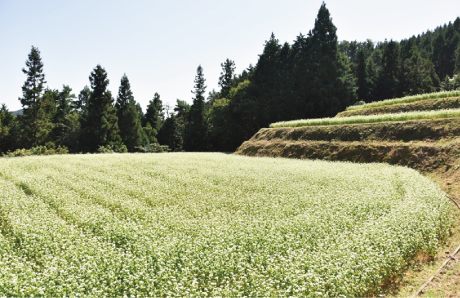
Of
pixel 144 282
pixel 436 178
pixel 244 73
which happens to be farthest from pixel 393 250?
pixel 244 73

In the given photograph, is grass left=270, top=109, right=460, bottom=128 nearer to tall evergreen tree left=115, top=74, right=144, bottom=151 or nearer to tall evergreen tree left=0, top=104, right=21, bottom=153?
tall evergreen tree left=115, top=74, right=144, bottom=151

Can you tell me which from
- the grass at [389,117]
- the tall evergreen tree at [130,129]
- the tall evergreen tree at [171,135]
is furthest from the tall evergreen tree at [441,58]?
the tall evergreen tree at [130,129]

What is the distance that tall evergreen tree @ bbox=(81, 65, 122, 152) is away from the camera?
2233 inches

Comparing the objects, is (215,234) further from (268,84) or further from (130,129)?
(130,129)

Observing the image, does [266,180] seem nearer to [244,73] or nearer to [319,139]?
[319,139]

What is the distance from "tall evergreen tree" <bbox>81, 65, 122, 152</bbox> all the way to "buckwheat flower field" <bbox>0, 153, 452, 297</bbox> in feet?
132

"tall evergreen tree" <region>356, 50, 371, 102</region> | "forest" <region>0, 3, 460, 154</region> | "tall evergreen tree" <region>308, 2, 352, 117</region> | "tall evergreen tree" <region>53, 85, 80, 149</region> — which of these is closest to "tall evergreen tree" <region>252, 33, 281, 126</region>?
"forest" <region>0, 3, 460, 154</region>

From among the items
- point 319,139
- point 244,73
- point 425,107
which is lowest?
point 319,139

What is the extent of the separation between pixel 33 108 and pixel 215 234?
57.7m

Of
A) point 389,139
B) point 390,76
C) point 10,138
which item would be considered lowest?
point 389,139

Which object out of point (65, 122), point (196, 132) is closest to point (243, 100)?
point (196, 132)

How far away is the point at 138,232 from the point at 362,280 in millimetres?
6711

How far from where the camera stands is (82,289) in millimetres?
5820

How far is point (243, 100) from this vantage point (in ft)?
192
